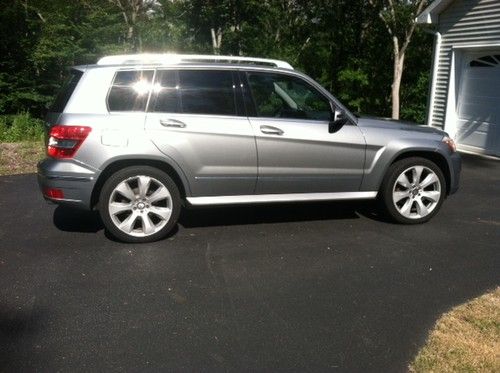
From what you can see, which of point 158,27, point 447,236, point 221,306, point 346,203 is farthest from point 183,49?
point 221,306

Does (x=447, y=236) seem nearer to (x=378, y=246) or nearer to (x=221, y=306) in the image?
(x=378, y=246)

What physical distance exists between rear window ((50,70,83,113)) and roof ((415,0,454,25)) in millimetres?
→ 9260

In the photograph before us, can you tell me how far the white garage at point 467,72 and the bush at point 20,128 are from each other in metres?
9.46

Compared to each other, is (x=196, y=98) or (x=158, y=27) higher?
(x=158, y=27)

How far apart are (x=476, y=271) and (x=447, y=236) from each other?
1.00 meters

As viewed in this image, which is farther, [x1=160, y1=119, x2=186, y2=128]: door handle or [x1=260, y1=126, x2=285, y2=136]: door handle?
[x1=260, y1=126, x2=285, y2=136]: door handle

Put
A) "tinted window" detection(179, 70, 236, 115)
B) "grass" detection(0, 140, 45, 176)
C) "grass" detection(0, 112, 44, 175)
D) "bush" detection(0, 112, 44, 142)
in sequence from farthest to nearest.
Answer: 1. "bush" detection(0, 112, 44, 142)
2. "grass" detection(0, 112, 44, 175)
3. "grass" detection(0, 140, 45, 176)
4. "tinted window" detection(179, 70, 236, 115)

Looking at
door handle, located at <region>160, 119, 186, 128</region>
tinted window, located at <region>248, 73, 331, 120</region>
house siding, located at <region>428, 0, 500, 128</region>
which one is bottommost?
door handle, located at <region>160, 119, 186, 128</region>

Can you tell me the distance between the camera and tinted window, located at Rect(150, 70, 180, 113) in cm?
496

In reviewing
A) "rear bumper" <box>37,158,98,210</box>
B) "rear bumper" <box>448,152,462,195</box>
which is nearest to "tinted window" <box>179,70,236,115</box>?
"rear bumper" <box>37,158,98,210</box>

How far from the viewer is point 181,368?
301 centimetres

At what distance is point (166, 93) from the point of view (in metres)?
5.00

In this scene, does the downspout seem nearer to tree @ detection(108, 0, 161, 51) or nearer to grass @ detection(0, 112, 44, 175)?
grass @ detection(0, 112, 44, 175)

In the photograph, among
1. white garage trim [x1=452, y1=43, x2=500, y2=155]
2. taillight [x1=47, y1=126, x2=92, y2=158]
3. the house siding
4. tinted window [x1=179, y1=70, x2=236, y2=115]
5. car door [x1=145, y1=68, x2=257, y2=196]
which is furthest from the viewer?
white garage trim [x1=452, y1=43, x2=500, y2=155]
